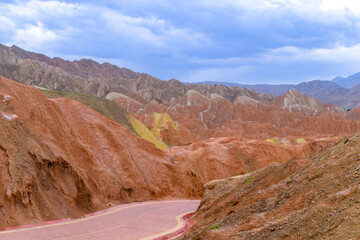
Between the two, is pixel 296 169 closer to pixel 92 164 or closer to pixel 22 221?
pixel 22 221

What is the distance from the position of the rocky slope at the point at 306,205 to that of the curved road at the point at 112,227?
4.81 metres

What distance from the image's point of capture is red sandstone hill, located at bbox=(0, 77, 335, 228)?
1727cm

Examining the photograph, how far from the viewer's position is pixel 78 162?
81.7 feet

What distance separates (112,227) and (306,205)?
36.5 feet

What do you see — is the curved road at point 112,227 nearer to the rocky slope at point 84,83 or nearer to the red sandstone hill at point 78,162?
the red sandstone hill at point 78,162

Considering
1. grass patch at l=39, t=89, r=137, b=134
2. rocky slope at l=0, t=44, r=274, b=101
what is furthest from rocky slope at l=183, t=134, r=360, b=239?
rocky slope at l=0, t=44, r=274, b=101

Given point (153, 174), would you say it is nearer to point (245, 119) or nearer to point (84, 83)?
point (245, 119)

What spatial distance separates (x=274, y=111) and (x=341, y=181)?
11314 cm

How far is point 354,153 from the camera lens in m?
9.99

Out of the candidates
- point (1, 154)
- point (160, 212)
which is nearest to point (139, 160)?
point (160, 212)

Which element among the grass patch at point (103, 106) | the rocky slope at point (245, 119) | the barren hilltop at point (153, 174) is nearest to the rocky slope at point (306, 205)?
the barren hilltop at point (153, 174)

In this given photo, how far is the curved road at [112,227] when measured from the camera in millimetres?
14938

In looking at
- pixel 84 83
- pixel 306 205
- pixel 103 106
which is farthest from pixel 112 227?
pixel 84 83

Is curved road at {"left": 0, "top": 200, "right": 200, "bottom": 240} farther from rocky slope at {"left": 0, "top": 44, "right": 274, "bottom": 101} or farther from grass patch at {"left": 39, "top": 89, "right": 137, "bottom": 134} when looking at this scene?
rocky slope at {"left": 0, "top": 44, "right": 274, "bottom": 101}
